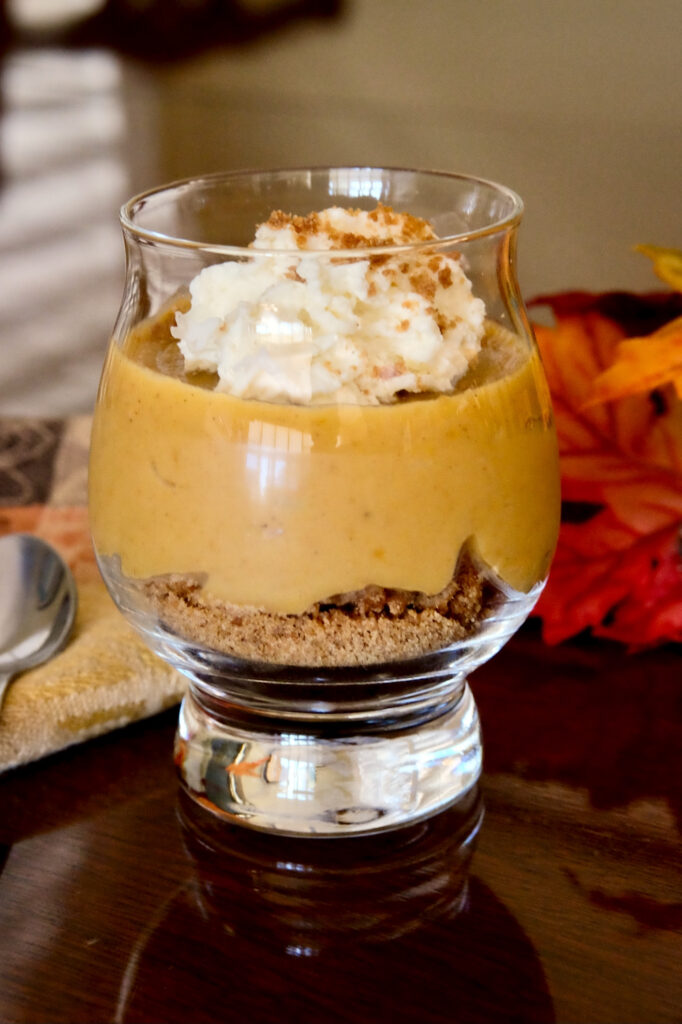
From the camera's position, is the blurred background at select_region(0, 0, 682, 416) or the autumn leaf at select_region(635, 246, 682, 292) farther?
the blurred background at select_region(0, 0, 682, 416)

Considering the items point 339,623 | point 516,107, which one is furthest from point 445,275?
point 516,107

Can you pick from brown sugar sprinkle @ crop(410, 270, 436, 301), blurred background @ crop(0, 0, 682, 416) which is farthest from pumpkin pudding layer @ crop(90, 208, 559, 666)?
blurred background @ crop(0, 0, 682, 416)

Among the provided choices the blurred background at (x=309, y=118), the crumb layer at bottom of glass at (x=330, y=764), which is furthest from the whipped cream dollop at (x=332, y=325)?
the blurred background at (x=309, y=118)

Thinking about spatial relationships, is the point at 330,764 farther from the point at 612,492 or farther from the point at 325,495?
the point at 612,492

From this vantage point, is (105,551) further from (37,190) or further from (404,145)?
(37,190)

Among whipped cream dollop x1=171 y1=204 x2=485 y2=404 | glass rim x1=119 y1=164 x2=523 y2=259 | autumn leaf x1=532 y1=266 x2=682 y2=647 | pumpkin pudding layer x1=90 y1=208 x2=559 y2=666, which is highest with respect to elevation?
glass rim x1=119 y1=164 x2=523 y2=259

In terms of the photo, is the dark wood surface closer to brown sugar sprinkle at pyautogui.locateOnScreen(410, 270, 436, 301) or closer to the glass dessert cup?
the glass dessert cup
